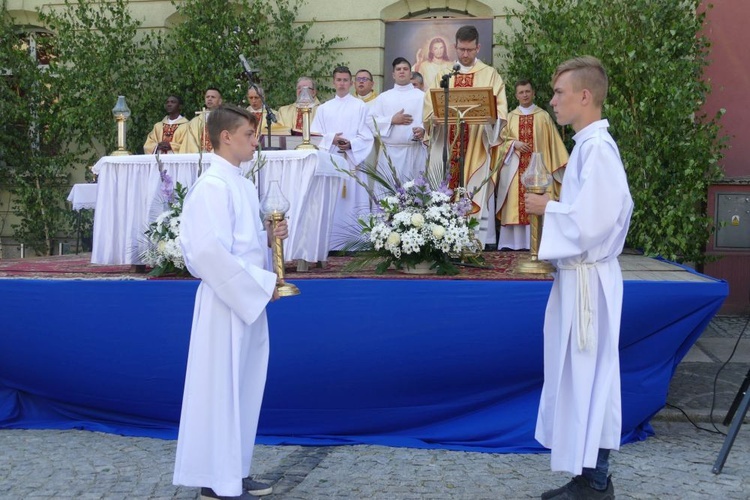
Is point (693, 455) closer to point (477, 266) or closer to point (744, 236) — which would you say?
point (477, 266)

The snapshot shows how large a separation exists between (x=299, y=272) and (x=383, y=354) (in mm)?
2072

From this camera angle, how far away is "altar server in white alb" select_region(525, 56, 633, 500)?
12.8 feet

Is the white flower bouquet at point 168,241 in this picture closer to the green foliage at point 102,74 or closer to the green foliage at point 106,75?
the green foliage at point 106,75

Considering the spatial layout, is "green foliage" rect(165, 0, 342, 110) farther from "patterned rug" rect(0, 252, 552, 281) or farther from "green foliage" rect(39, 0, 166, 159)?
"patterned rug" rect(0, 252, 552, 281)

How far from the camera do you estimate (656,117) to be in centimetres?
829

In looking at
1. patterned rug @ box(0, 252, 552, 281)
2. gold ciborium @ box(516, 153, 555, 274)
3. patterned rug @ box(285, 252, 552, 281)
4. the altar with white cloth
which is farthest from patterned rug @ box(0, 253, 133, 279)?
gold ciborium @ box(516, 153, 555, 274)

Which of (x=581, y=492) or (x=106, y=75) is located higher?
(x=106, y=75)

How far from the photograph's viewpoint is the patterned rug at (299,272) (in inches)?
→ 263

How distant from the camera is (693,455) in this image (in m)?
5.18

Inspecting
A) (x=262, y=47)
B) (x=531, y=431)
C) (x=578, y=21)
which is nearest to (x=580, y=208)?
(x=531, y=431)

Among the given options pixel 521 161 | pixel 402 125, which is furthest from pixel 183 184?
pixel 521 161

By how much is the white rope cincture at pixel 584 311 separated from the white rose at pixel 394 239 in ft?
9.27

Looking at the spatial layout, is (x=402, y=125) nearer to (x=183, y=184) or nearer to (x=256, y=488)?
(x=183, y=184)

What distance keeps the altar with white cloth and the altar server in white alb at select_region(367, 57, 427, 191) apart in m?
2.20
